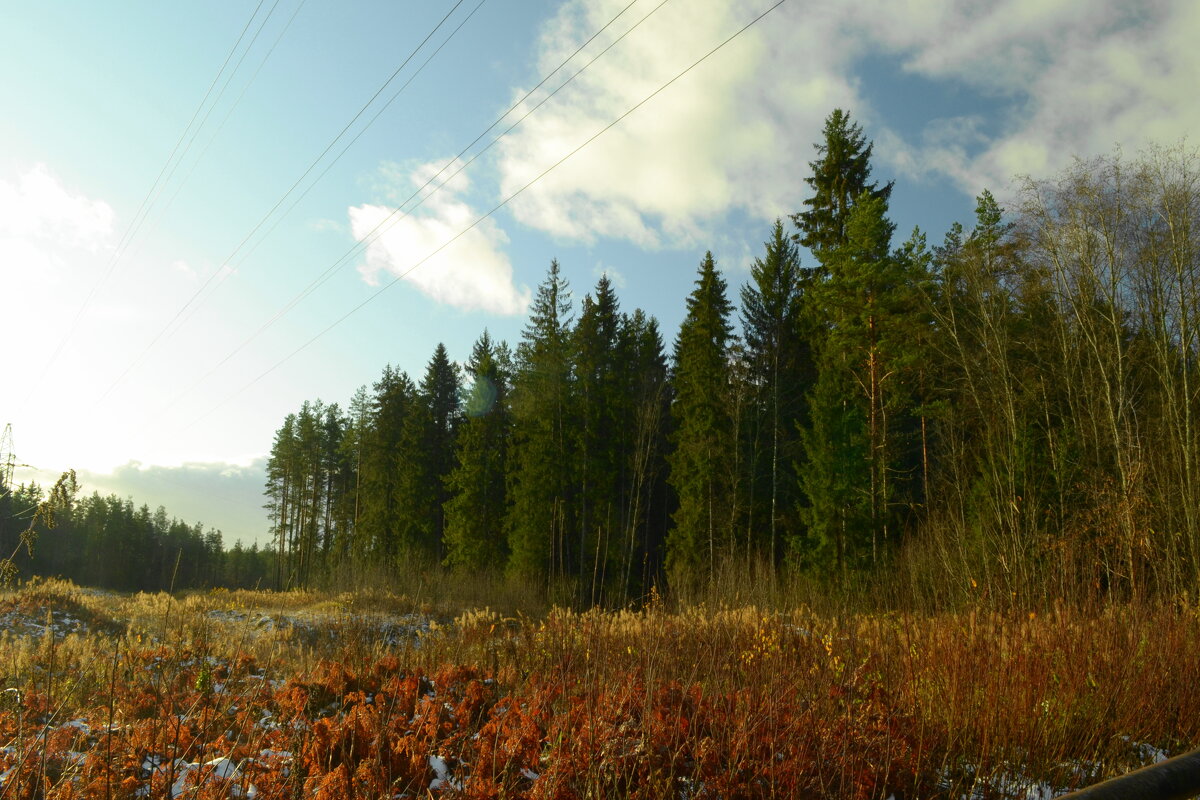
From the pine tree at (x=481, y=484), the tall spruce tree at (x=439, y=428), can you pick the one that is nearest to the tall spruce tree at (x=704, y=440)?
the pine tree at (x=481, y=484)

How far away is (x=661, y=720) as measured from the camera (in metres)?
4.13

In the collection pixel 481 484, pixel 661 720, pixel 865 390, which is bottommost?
pixel 661 720

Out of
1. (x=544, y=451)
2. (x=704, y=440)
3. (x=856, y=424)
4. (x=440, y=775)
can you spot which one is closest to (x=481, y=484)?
(x=544, y=451)

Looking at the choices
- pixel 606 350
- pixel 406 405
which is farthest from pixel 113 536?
pixel 606 350

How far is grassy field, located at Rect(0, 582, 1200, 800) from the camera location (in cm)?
358

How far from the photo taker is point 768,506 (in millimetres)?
26266

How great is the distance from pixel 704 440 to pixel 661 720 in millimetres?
21955

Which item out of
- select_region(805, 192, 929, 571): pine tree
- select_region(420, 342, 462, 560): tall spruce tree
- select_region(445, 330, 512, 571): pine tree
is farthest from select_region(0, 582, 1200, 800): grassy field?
select_region(420, 342, 462, 560): tall spruce tree

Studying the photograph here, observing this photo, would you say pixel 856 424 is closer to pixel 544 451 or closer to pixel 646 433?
pixel 646 433

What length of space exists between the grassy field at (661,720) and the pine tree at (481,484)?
2580 cm

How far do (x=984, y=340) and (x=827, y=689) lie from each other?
14677 mm

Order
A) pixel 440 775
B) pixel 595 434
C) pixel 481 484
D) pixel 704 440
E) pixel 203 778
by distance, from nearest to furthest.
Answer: pixel 203 778 → pixel 440 775 → pixel 704 440 → pixel 595 434 → pixel 481 484

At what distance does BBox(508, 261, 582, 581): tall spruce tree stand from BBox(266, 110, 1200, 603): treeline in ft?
0.35

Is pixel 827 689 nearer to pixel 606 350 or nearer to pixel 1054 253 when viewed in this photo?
pixel 1054 253
